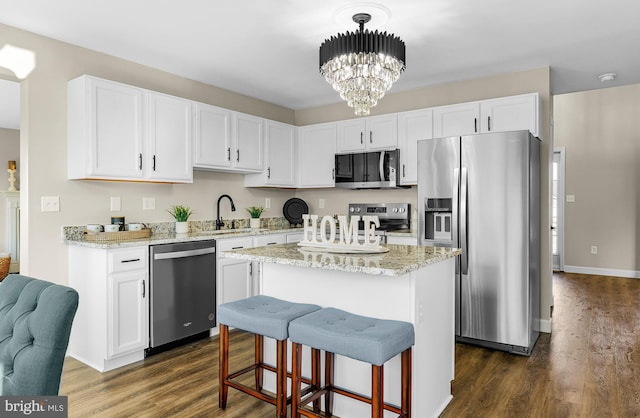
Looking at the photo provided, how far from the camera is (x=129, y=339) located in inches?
119

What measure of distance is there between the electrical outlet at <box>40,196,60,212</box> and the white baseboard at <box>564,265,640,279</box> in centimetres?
724

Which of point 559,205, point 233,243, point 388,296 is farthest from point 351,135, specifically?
point 559,205

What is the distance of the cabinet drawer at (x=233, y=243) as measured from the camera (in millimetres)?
3641

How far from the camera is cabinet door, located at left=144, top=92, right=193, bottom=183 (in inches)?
136

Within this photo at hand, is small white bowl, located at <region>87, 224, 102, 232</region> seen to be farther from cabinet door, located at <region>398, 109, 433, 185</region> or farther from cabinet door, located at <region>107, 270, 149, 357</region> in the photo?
cabinet door, located at <region>398, 109, 433, 185</region>

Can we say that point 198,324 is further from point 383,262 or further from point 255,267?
point 383,262

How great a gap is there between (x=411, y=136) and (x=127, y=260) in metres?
2.90

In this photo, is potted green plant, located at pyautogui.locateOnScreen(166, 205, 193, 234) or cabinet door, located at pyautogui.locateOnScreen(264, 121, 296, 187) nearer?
potted green plant, located at pyautogui.locateOnScreen(166, 205, 193, 234)

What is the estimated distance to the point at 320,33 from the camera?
3.03 metres

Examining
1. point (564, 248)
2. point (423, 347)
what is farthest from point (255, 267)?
point (564, 248)

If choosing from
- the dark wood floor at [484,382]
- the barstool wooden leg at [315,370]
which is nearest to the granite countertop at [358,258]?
the barstool wooden leg at [315,370]

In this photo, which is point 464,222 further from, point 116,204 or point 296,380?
point 116,204

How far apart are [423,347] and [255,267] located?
216 cm

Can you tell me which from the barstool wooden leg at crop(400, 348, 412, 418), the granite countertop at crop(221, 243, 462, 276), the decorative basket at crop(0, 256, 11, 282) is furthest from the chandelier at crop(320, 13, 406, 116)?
the decorative basket at crop(0, 256, 11, 282)
